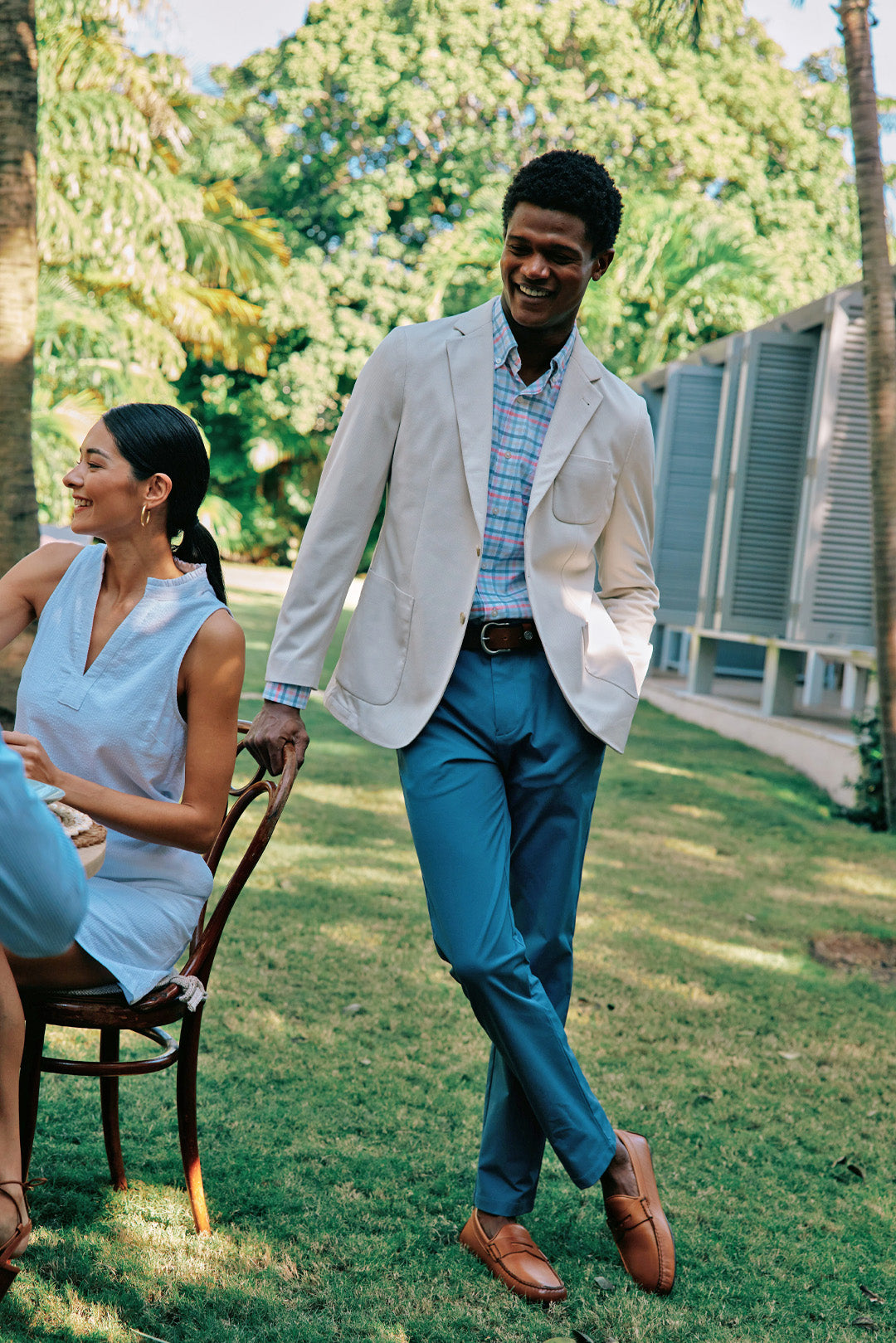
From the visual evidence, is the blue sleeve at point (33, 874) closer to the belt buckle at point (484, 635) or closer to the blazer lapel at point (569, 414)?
the belt buckle at point (484, 635)

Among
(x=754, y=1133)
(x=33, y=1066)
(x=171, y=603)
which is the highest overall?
(x=171, y=603)

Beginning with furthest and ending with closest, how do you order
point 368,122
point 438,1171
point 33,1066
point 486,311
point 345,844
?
point 368,122, point 345,844, point 438,1171, point 486,311, point 33,1066

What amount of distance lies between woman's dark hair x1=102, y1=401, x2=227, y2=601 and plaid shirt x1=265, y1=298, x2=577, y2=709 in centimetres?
39

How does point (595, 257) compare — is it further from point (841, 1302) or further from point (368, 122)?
point (368, 122)

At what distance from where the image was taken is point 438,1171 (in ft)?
11.0

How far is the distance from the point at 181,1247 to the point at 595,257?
7.74ft

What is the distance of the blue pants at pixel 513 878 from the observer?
2.62m

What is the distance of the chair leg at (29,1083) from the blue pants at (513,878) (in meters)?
0.81

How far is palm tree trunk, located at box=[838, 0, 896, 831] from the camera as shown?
754cm

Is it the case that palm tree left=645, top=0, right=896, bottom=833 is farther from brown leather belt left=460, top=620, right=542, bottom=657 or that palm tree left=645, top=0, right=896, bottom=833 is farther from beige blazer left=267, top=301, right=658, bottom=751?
brown leather belt left=460, top=620, right=542, bottom=657

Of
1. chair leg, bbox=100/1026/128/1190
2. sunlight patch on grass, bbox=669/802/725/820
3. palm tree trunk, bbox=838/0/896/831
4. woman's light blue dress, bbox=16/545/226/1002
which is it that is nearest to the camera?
woman's light blue dress, bbox=16/545/226/1002

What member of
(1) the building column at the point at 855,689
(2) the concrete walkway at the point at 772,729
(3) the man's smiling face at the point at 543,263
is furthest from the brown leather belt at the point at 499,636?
(1) the building column at the point at 855,689

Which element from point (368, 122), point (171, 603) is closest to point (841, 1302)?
point (171, 603)

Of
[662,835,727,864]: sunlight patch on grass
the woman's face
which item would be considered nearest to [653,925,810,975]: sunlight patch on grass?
[662,835,727,864]: sunlight patch on grass
